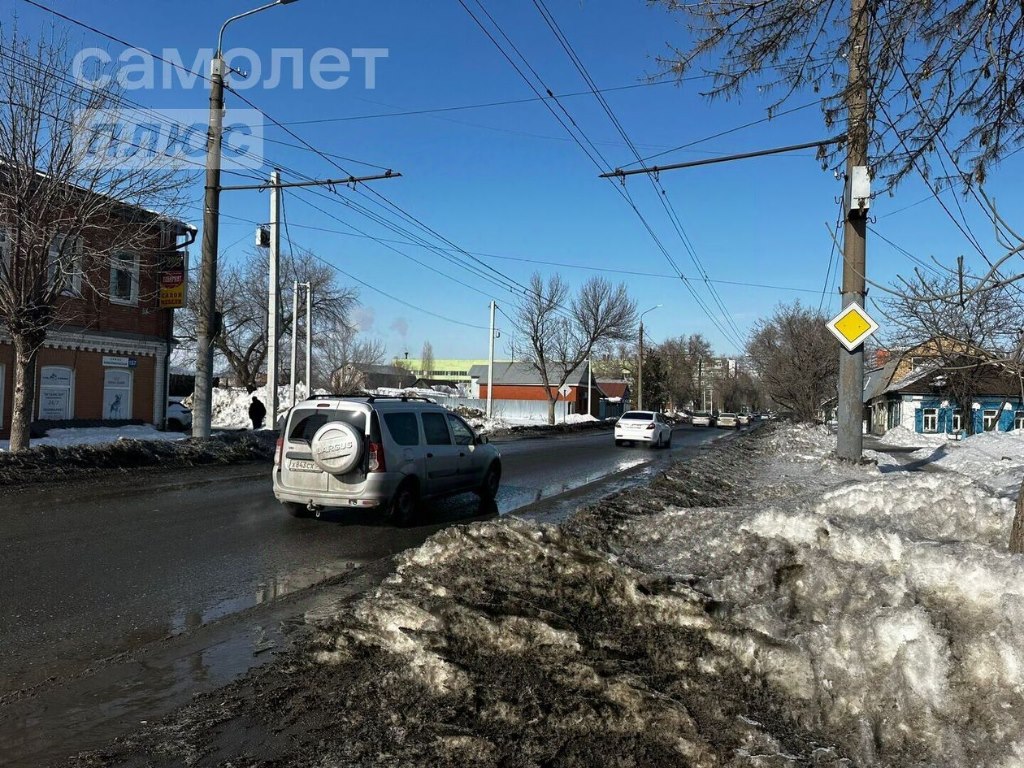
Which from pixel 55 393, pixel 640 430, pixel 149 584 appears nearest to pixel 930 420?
pixel 640 430

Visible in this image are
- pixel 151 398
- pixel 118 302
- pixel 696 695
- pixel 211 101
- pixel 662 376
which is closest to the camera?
pixel 696 695

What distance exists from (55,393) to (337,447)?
55.7 feet

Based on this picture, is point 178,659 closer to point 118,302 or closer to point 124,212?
point 124,212

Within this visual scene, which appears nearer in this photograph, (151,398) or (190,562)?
(190,562)

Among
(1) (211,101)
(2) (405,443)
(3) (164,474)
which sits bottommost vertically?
(3) (164,474)

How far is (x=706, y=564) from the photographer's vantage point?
545 cm

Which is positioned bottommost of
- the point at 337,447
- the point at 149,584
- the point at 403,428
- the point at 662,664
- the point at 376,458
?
the point at 149,584

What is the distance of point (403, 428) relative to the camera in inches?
387

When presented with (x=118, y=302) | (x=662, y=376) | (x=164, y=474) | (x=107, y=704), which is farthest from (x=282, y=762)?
(x=662, y=376)

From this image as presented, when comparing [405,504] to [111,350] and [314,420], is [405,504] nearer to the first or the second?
[314,420]

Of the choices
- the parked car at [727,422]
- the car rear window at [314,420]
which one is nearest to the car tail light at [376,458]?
the car rear window at [314,420]

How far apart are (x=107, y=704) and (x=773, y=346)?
52069 mm

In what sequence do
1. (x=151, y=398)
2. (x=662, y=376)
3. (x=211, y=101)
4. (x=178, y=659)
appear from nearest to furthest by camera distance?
(x=178, y=659)
(x=211, y=101)
(x=151, y=398)
(x=662, y=376)

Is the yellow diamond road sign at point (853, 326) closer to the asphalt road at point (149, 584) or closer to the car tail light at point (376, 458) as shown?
the asphalt road at point (149, 584)
